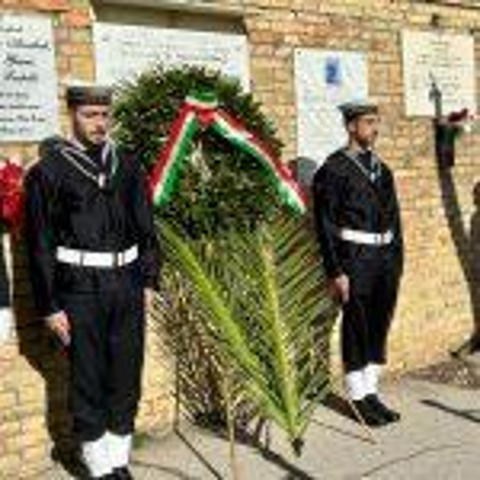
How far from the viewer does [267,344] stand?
234 inches

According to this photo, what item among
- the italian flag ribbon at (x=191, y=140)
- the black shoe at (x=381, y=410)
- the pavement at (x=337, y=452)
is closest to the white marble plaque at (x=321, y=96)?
the italian flag ribbon at (x=191, y=140)

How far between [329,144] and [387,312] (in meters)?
1.29

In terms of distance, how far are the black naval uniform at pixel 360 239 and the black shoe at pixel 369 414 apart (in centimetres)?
21

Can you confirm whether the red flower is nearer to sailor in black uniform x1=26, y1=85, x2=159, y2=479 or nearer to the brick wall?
sailor in black uniform x1=26, y1=85, x2=159, y2=479

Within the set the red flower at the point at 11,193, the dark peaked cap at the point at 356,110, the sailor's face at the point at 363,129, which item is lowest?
the red flower at the point at 11,193

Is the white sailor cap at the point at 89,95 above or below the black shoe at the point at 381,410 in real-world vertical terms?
above

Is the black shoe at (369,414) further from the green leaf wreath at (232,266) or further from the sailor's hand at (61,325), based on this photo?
the sailor's hand at (61,325)

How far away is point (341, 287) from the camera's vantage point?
23.1 feet

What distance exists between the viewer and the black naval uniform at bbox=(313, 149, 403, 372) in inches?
280

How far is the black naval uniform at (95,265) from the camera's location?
5.71 m

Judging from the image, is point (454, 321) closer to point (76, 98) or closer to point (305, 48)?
point (305, 48)

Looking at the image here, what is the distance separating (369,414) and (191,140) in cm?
203

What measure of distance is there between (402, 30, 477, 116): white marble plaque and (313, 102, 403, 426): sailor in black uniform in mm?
1579

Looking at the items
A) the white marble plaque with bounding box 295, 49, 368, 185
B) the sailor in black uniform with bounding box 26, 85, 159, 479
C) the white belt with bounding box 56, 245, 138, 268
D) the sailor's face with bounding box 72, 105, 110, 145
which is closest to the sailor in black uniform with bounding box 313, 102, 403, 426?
the white marble plaque with bounding box 295, 49, 368, 185
